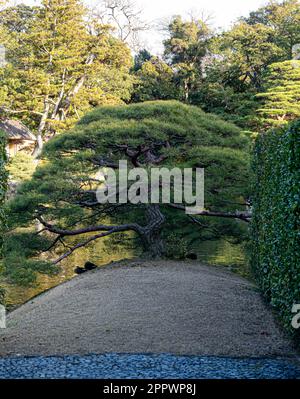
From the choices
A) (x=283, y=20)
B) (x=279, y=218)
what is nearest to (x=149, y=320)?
(x=279, y=218)

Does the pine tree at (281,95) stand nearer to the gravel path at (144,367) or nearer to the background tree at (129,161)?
the background tree at (129,161)

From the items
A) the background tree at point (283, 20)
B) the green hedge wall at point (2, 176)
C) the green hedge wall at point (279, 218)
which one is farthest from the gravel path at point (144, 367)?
the background tree at point (283, 20)

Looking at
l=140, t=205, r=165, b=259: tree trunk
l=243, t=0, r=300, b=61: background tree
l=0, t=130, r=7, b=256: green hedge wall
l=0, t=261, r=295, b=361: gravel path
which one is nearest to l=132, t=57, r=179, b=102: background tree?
l=243, t=0, r=300, b=61: background tree

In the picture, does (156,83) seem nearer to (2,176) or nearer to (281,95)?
(281,95)

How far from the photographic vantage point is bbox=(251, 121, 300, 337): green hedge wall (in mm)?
5137

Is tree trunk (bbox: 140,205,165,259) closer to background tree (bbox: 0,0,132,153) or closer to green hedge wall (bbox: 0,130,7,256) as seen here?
green hedge wall (bbox: 0,130,7,256)

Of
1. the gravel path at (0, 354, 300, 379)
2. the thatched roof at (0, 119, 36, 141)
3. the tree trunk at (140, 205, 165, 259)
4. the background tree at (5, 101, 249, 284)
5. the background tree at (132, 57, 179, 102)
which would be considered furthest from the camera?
the thatched roof at (0, 119, 36, 141)

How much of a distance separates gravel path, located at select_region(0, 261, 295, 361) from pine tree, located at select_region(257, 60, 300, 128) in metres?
15.3

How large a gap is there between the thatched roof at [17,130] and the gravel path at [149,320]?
21.0 m

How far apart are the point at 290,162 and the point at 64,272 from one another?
7.91m

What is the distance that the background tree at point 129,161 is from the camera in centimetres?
980

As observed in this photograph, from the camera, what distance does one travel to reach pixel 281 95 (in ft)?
73.3
